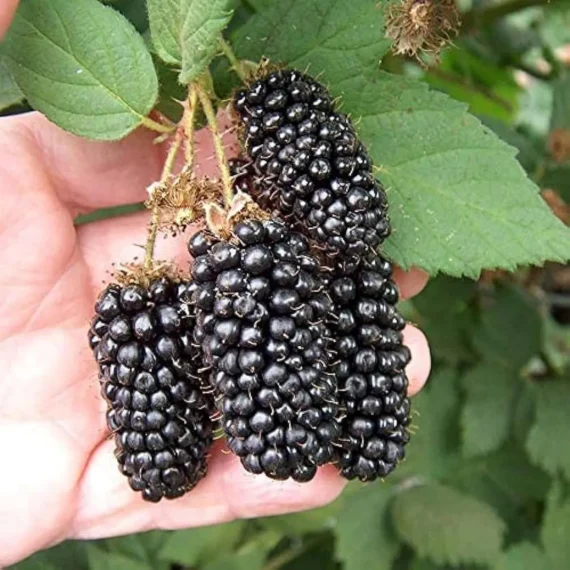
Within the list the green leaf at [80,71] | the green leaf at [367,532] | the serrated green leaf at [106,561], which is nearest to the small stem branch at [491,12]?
the green leaf at [80,71]

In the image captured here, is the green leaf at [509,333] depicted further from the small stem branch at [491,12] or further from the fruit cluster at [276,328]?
the fruit cluster at [276,328]

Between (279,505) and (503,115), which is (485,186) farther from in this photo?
(503,115)

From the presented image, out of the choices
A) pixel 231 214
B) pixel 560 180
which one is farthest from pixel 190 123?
pixel 560 180

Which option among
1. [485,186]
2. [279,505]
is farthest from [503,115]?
[279,505]

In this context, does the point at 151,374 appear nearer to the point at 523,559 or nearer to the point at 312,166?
the point at 312,166

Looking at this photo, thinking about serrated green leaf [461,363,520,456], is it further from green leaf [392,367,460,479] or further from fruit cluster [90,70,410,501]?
fruit cluster [90,70,410,501]
